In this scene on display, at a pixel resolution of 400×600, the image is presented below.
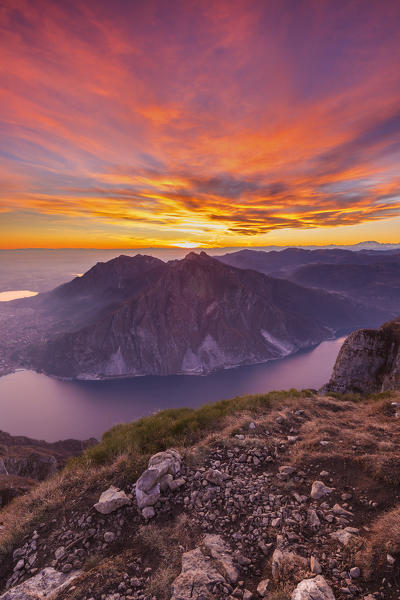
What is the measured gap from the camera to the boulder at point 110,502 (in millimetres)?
7363

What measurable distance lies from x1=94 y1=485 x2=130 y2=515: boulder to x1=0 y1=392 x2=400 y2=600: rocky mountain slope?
3 centimetres

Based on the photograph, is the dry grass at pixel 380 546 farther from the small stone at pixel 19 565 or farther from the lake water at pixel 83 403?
the lake water at pixel 83 403

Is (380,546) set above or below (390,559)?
below

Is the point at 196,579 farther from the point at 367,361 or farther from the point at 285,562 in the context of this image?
the point at 367,361

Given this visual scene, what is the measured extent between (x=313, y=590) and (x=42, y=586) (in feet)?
19.0

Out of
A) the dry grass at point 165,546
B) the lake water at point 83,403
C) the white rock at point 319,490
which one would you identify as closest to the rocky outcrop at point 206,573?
the dry grass at point 165,546

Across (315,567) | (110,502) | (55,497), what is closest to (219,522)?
(315,567)

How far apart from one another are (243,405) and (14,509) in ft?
34.8

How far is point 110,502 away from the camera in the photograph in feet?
24.4

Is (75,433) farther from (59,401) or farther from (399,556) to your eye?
(399,556)

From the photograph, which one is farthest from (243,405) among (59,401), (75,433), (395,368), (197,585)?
(59,401)

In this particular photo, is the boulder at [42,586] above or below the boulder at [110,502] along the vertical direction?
below

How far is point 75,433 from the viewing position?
143375 millimetres

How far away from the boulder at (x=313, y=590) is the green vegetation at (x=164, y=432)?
22.5ft
